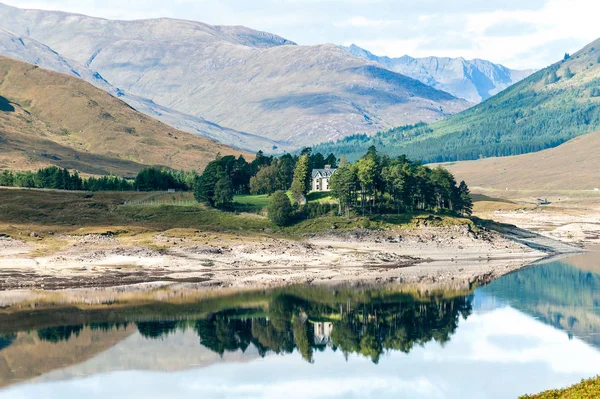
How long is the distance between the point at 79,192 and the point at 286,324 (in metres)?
105

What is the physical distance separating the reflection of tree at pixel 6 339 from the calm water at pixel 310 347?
0.57 ft

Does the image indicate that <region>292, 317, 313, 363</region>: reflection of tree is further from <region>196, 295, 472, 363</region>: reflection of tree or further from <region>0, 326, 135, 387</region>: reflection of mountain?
<region>0, 326, 135, 387</region>: reflection of mountain

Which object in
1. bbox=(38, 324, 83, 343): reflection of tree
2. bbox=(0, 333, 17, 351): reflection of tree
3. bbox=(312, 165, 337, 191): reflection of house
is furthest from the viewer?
bbox=(312, 165, 337, 191): reflection of house

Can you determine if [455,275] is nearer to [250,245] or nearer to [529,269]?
[529,269]

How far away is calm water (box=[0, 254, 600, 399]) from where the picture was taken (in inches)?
2283

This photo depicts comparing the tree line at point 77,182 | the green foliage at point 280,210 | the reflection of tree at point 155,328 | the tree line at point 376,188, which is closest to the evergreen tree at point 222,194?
the tree line at point 376,188

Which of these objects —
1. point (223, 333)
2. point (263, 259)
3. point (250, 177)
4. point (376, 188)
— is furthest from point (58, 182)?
point (223, 333)

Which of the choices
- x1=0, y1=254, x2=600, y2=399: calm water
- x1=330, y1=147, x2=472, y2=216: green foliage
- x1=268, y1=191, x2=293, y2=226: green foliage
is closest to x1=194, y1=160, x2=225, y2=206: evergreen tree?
x1=268, y1=191, x2=293, y2=226: green foliage

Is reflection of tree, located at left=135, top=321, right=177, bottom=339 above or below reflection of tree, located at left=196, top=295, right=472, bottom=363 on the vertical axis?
above

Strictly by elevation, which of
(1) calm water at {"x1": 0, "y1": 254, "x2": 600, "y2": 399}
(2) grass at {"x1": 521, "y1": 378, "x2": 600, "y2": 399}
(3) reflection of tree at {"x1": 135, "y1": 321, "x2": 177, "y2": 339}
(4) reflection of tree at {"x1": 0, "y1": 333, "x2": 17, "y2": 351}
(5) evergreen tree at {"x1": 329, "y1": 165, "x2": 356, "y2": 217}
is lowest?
(1) calm water at {"x1": 0, "y1": 254, "x2": 600, "y2": 399}

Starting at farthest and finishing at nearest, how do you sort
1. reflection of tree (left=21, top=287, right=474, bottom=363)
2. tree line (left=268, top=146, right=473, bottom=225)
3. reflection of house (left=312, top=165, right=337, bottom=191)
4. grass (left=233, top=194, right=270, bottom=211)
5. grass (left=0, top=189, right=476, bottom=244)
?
reflection of house (left=312, top=165, right=337, bottom=191)
grass (left=233, top=194, right=270, bottom=211)
tree line (left=268, top=146, right=473, bottom=225)
grass (left=0, top=189, right=476, bottom=244)
reflection of tree (left=21, top=287, right=474, bottom=363)

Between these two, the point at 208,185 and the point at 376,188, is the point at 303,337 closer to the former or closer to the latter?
the point at 376,188

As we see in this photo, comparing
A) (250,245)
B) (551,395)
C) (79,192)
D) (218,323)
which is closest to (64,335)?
(218,323)

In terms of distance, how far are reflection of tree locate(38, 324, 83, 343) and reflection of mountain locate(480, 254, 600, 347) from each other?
44686 mm
